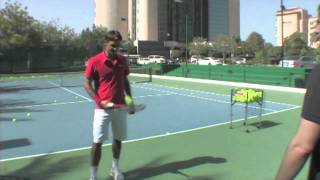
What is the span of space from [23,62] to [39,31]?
7586mm

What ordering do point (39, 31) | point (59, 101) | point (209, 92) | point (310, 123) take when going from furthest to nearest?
point (39, 31)
point (209, 92)
point (59, 101)
point (310, 123)

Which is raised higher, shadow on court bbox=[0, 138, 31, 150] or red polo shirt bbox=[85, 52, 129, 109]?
red polo shirt bbox=[85, 52, 129, 109]

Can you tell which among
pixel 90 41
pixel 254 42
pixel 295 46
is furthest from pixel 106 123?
pixel 254 42

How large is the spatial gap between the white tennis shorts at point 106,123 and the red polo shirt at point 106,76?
0.38 ft

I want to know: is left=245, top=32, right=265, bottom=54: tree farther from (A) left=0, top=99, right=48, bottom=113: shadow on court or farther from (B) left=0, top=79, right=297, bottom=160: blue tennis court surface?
(A) left=0, top=99, right=48, bottom=113: shadow on court

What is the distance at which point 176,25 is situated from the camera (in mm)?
131500

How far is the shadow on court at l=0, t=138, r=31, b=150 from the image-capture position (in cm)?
860

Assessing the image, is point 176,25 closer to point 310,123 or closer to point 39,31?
point 39,31

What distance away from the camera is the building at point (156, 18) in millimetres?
127188

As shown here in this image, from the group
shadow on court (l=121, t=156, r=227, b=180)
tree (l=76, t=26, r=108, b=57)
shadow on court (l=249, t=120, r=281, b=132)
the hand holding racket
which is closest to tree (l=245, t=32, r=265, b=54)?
tree (l=76, t=26, r=108, b=57)

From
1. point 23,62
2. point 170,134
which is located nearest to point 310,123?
point 170,134

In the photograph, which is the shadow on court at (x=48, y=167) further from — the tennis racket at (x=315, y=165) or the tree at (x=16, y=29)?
the tree at (x=16, y=29)

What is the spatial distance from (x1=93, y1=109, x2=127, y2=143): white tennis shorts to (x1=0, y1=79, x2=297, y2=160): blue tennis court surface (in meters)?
2.75

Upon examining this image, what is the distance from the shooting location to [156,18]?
427ft
